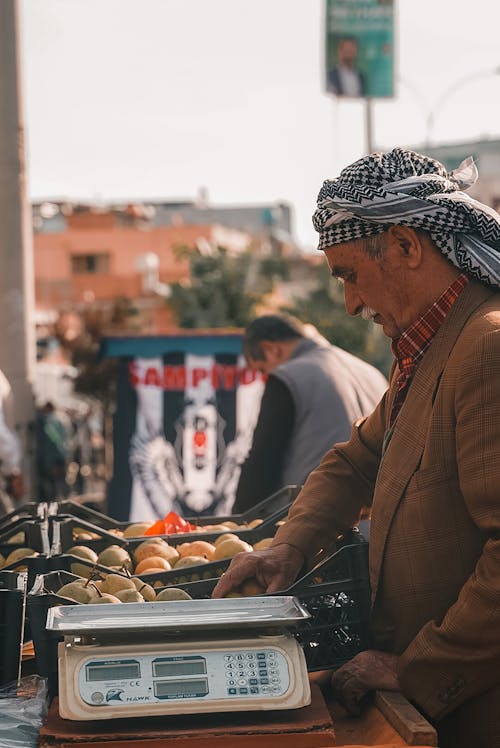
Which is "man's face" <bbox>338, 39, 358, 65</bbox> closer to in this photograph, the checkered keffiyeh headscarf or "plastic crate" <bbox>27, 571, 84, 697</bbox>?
the checkered keffiyeh headscarf

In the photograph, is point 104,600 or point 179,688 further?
point 104,600

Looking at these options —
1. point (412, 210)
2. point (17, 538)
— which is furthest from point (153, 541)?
point (412, 210)

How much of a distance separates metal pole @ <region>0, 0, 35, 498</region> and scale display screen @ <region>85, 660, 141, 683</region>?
6.05 m

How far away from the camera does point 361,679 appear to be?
8.09 feet

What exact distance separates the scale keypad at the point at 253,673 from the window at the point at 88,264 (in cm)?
4965

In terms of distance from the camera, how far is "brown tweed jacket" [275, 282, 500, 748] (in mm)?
2322

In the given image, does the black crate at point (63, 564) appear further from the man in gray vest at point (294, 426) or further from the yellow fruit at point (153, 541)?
the man in gray vest at point (294, 426)

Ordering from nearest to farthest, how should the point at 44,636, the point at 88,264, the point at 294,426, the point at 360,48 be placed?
1. the point at 44,636
2. the point at 294,426
3. the point at 360,48
4. the point at 88,264

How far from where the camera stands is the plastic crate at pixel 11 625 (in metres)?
2.44

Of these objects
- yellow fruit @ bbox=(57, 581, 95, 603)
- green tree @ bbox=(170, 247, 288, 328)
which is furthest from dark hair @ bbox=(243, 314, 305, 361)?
green tree @ bbox=(170, 247, 288, 328)

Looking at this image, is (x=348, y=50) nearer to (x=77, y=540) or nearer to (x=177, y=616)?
(x=77, y=540)

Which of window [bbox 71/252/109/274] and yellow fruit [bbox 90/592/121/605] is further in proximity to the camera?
window [bbox 71/252/109/274]

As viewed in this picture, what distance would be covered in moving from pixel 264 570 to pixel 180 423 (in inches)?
221

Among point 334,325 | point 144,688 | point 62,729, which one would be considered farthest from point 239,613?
point 334,325
